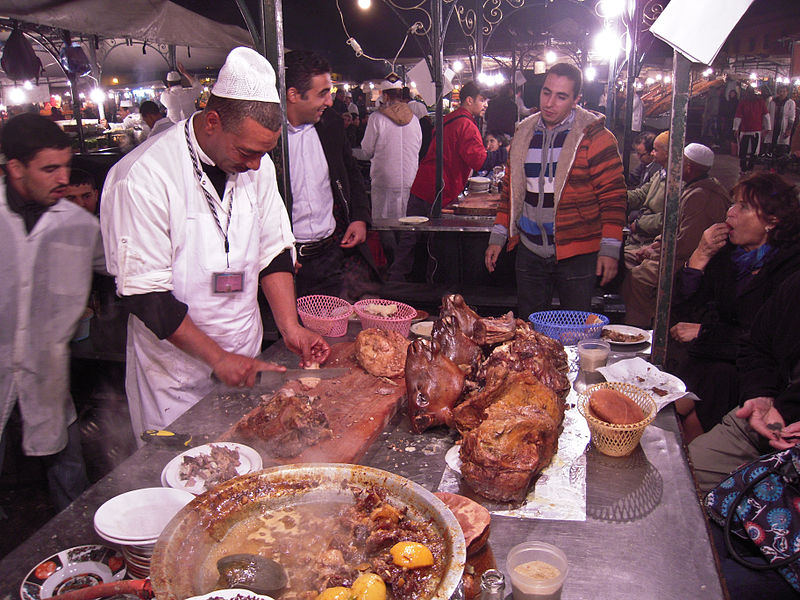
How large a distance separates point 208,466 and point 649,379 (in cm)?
180

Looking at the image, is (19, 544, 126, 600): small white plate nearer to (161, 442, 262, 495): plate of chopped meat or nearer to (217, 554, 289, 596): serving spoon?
(161, 442, 262, 495): plate of chopped meat

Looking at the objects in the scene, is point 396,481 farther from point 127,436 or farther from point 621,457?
point 127,436

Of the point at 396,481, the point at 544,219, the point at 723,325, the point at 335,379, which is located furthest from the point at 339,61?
the point at 396,481

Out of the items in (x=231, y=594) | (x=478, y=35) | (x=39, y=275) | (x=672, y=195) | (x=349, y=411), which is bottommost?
(x=349, y=411)

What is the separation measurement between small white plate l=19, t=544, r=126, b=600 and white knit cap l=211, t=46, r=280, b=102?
1.76 meters

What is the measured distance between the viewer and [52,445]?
3.62 metres

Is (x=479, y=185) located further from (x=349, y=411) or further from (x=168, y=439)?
(x=168, y=439)

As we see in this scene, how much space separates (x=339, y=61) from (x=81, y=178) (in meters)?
11.9

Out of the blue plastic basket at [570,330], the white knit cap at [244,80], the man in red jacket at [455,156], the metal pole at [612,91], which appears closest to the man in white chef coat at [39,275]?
the white knit cap at [244,80]

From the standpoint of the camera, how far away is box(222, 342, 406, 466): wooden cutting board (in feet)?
6.72

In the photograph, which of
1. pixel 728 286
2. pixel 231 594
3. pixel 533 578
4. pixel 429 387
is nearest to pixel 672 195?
pixel 429 387

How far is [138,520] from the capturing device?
1585mm

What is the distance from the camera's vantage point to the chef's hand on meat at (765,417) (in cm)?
289

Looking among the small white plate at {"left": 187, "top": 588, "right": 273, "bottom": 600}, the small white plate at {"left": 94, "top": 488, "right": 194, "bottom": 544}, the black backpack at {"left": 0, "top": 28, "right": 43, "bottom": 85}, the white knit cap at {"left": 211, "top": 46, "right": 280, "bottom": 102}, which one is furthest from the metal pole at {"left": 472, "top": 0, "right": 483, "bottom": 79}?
the small white plate at {"left": 187, "top": 588, "right": 273, "bottom": 600}
